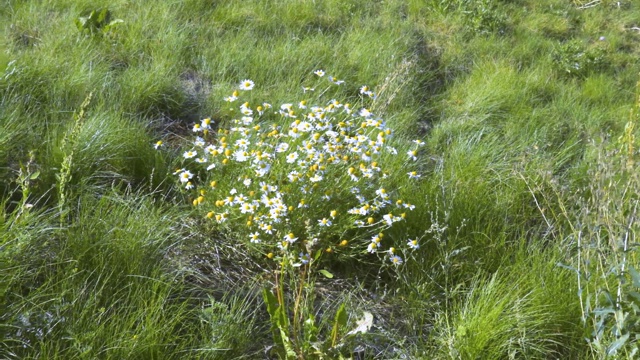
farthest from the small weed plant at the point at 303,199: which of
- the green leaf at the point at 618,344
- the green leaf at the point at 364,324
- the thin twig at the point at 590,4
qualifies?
the thin twig at the point at 590,4

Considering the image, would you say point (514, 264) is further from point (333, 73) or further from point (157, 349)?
point (333, 73)

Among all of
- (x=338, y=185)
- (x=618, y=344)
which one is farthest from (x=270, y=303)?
(x=618, y=344)

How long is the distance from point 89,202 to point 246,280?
73cm

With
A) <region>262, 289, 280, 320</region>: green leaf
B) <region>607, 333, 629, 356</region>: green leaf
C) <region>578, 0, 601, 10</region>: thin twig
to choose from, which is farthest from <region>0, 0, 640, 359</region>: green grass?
<region>578, 0, 601, 10</region>: thin twig

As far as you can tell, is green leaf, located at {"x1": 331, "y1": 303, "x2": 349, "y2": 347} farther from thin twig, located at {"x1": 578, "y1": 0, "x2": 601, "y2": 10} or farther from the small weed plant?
thin twig, located at {"x1": 578, "y1": 0, "x2": 601, "y2": 10}

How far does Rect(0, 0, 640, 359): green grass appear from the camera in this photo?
240 cm

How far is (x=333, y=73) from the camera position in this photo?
441 cm

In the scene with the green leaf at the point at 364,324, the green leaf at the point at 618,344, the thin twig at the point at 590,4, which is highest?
the green leaf at the point at 618,344

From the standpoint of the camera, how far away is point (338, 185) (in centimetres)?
304

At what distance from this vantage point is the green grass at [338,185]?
2.40 meters

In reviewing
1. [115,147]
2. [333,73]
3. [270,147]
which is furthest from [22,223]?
[333,73]

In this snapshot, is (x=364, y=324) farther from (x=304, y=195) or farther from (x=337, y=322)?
(x=304, y=195)

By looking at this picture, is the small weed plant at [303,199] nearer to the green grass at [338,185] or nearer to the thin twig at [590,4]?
the green grass at [338,185]

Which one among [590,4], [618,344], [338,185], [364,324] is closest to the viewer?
[618,344]
